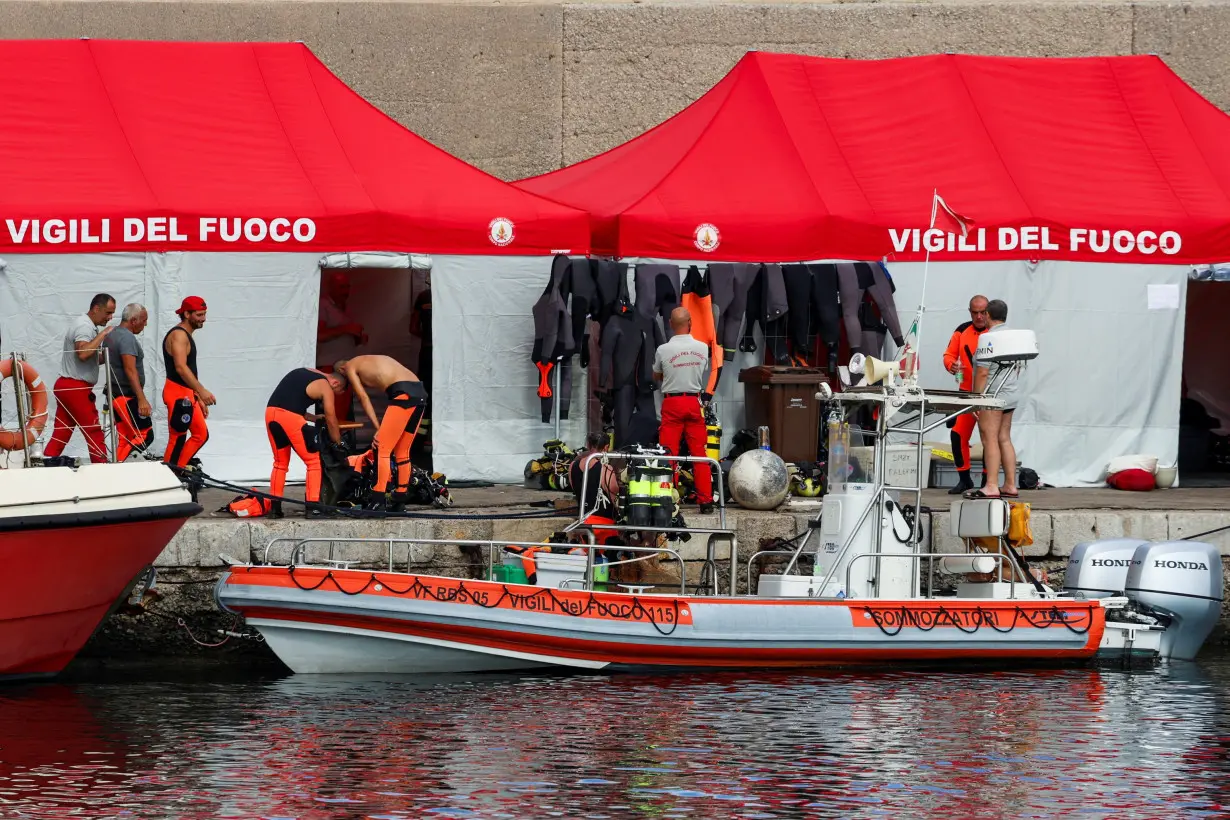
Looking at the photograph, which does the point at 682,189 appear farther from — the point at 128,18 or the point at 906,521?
the point at 128,18

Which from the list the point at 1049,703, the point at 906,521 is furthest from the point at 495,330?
the point at 1049,703

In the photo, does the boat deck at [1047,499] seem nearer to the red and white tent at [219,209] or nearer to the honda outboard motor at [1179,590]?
the red and white tent at [219,209]

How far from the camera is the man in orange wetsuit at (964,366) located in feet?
50.9

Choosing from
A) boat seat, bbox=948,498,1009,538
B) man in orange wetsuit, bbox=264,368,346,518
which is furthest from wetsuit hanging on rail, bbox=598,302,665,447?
boat seat, bbox=948,498,1009,538

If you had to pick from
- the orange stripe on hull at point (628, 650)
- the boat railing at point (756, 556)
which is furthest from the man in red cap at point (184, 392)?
the boat railing at point (756, 556)

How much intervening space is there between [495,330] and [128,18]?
5.82 meters

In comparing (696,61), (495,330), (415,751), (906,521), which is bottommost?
(415,751)

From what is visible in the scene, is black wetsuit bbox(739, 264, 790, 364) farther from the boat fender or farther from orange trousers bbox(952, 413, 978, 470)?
the boat fender

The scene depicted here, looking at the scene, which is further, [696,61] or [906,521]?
[696,61]

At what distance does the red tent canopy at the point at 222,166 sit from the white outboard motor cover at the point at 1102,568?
16.6ft

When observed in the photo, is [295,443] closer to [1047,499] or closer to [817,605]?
[817,605]

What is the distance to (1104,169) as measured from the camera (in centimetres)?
1739

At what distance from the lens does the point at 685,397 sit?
1452 centimetres

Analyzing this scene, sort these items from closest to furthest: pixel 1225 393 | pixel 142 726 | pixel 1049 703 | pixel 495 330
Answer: pixel 142 726
pixel 1049 703
pixel 495 330
pixel 1225 393
